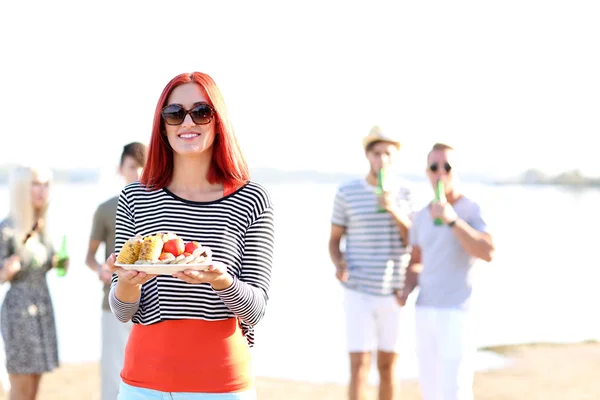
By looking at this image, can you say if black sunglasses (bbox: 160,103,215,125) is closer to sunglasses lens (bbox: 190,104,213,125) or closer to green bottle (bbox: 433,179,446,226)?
sunglasses lens (bbox: 190,104,213,125)

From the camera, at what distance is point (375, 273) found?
5.87 meters

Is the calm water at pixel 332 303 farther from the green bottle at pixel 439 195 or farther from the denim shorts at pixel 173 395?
the denim shorts at pixel 173 395

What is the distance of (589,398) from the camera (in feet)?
23.8

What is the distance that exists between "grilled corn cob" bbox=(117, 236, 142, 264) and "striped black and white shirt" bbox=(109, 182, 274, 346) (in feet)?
0.58

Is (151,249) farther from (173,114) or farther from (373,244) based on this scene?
(373,244)

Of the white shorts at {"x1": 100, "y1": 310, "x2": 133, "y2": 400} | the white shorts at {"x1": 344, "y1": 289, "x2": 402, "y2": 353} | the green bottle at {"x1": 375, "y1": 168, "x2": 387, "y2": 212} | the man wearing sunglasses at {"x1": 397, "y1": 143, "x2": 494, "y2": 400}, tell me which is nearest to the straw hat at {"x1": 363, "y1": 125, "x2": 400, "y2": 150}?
the green bottle at {"x1": 375, "y1": 168, "x2": 387, "y2": 212}

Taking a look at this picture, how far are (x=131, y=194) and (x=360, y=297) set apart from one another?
3.24 meters

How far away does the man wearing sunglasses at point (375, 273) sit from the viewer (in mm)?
5883

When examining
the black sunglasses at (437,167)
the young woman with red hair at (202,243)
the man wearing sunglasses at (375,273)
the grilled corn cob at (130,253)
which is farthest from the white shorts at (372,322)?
the grilled corn cob at (130,253)

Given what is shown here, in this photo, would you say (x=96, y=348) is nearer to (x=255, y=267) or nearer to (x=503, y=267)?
(x=255, y=267)

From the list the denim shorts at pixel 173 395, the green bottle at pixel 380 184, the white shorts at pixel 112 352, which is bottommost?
the white shorts at pixel 112 352

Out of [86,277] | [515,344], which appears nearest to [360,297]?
[515,344]

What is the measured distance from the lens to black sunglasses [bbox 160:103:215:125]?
2801 mm

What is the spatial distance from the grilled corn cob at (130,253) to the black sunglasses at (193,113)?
0.42 m
